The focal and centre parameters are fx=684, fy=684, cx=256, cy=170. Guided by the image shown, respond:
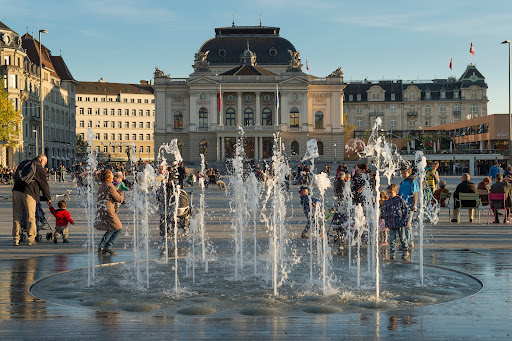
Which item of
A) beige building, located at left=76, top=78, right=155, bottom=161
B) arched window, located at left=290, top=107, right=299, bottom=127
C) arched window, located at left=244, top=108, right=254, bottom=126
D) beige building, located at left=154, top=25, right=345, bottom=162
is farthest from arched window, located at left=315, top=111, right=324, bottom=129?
beige building, located at left=76, top=78, right=155, bottom=161

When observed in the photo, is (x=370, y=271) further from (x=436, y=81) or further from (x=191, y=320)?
(x=436, y=81)

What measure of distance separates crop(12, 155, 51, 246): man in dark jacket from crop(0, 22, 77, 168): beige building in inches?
2008

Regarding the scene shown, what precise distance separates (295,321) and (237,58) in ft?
307

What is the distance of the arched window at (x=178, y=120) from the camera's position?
92562mm

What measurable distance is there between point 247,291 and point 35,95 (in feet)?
265

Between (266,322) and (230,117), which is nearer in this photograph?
(266,322)

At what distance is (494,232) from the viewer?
1631 cm

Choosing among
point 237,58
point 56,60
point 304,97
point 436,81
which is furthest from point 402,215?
point 436,81

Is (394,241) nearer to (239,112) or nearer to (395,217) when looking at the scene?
(395,217)

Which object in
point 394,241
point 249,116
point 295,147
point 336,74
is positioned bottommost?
point 394,241

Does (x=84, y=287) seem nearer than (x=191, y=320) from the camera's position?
No

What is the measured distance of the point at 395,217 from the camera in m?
12.3

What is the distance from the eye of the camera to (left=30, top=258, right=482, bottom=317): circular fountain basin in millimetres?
8180

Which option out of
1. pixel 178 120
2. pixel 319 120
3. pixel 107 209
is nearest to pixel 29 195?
pixel 107 209
